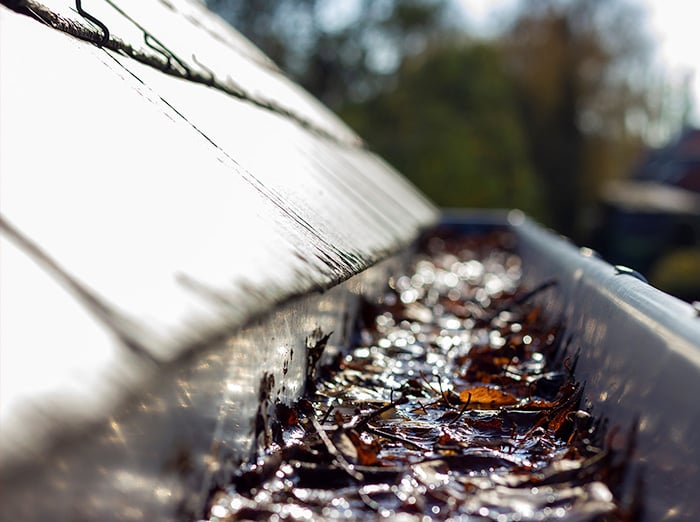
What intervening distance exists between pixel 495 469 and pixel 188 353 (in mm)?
674

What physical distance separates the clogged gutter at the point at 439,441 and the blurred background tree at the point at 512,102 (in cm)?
1675

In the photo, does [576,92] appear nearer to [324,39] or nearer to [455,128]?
[455,128]

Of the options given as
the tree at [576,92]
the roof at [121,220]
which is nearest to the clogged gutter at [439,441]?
the roof at [121,220]

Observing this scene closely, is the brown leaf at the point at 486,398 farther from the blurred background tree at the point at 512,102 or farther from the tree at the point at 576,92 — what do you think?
the tree at the point at 576,92

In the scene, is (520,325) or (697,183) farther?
(697,183)

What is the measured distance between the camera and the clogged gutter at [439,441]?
1.17 m

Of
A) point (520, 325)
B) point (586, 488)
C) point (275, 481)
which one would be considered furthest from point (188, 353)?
point (520, 325)

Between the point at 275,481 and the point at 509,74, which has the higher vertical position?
the point at 509,74

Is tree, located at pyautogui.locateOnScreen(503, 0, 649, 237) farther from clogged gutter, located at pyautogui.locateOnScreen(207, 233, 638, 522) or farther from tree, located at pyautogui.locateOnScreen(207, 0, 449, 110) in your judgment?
clogged gutter, located at pyautogui.locateOnScreen(207, 233, 638, 522)

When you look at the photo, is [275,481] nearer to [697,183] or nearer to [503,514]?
[503,514]

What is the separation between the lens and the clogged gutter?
1174 millimetres

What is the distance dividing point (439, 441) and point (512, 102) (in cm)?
1996

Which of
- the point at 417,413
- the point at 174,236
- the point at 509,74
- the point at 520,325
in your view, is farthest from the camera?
the point at 509,74

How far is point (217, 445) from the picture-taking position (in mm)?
1148
